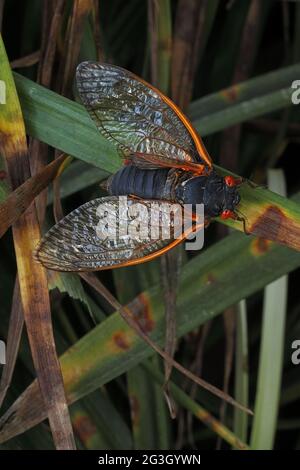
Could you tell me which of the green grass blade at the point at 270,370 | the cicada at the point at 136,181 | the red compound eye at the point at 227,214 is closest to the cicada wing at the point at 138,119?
the cicada at the point at 136,181

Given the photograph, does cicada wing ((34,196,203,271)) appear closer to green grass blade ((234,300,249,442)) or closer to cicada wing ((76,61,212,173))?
cicada wing ((76,61,212,173))

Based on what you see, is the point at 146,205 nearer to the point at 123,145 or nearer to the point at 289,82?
the point at 123,145

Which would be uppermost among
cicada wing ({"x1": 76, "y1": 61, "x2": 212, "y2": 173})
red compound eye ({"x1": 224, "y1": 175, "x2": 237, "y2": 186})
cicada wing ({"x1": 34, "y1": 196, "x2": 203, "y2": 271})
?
cicada wing ({"x1": 76, "y1": 61, "x2": 212, "y2": 173})

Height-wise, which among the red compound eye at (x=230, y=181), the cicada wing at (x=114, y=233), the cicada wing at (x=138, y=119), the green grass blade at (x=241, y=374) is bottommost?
the green grass blade at (x=241, y=374)

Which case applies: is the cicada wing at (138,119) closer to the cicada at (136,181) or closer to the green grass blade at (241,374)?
the cicada at (136,181)

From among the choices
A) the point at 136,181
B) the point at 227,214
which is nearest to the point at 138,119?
the point at 136,181

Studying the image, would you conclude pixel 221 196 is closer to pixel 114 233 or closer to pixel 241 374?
pixel 114 233

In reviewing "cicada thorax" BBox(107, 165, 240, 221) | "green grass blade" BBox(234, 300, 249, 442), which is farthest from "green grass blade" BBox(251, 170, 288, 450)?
"cicada thorax" BBox(107, 165, 240, 221)
